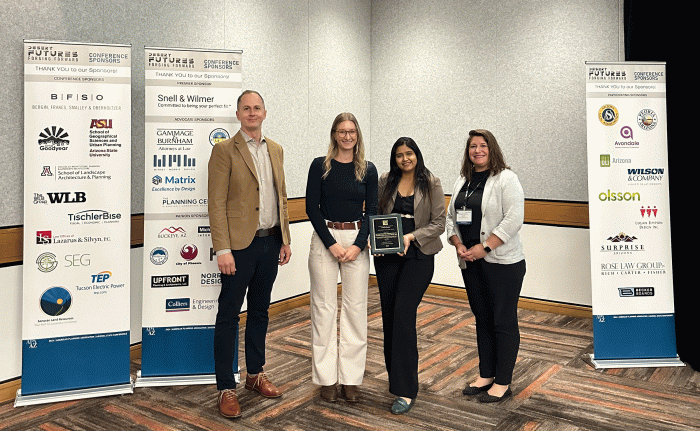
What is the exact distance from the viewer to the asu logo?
3.37 metres

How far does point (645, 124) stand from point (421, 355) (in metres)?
2.24

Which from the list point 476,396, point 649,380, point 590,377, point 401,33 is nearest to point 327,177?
point 476,396

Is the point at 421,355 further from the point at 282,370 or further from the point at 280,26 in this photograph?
the point at 280,26

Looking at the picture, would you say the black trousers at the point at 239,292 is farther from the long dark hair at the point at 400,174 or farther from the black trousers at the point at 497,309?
the black trousers at the point at 497,309

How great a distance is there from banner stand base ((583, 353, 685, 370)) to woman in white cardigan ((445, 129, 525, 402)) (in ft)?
3.04

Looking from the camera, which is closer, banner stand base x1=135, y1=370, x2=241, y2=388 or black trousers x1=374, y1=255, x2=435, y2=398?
black trousers x1=374, y1=255, x2=435, y2=398

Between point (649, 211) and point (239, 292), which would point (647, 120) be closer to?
point (649, 211)

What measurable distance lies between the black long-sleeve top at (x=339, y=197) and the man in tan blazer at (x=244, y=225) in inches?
10.0

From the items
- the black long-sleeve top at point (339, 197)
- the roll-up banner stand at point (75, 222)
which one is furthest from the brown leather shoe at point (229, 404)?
the black long-sleeve top at point (339, 197)

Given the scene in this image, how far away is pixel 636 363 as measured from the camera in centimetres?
386

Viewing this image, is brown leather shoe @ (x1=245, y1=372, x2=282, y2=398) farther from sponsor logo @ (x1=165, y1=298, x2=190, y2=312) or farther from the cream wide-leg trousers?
sponsor logo @ (x1=165, y1=298, x2=190, y2=312)

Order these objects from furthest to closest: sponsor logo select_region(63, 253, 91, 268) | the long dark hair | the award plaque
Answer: sponsor logo select_region(63, 253, 91, 268) < the long dark hair < the award plaque

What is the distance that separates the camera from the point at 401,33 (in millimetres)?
6148

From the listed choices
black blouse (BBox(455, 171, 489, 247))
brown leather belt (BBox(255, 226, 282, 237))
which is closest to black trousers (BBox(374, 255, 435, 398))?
black blouse (BBox(455, 171, 489, 247))
